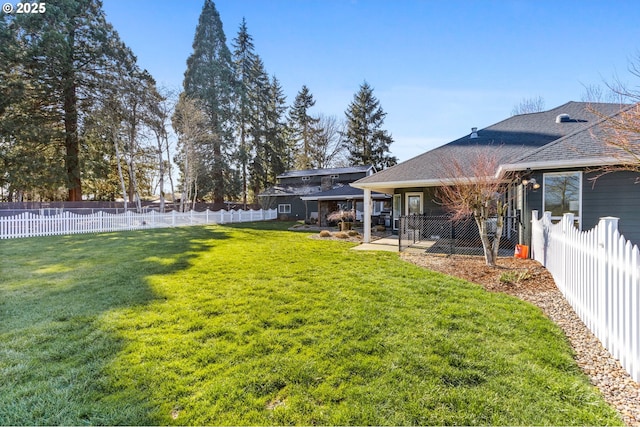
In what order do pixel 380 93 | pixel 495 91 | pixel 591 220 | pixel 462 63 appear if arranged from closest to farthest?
pixel 591 220, pixel 462 63, pixel 495 91, pixel 380 93

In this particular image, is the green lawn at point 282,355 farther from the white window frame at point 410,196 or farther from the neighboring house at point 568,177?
the white window frame at point 410,196

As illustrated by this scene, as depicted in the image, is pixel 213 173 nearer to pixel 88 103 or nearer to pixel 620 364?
pixel 88 103

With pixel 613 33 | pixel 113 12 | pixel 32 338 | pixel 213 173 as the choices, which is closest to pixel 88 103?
pixel 113 12

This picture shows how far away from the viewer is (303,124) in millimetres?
38500

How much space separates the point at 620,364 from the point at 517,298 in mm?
1880

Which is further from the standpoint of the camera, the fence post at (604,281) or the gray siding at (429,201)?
the gray siding at (429,201)

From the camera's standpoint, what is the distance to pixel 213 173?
95.5 ft

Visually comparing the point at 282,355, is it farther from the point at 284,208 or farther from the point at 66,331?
the point at 284,208

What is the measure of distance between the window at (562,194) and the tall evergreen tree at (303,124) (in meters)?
31.4

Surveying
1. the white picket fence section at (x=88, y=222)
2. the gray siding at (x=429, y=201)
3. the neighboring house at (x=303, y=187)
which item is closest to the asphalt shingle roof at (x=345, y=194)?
the gray siding at (x=429, y=201)

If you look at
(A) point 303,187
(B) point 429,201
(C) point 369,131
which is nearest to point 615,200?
(B) point 429,201

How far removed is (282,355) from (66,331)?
266 centimetres

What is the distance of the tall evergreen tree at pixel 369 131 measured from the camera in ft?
116

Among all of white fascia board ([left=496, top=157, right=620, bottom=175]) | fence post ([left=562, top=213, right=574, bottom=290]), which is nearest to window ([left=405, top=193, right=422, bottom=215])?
white fascia board ([left=496, top=157, right=620, bottom=175])
